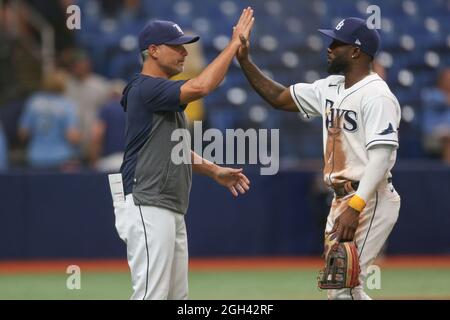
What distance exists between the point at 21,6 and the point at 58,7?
0.54 m

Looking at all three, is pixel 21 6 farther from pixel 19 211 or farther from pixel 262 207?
pixel 262 207

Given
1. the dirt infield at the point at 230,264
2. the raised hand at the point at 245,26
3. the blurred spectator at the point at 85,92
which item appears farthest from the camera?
the blurred spectator at the point at 85,92

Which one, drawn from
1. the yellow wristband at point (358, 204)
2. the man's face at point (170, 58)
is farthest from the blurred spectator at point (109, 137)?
the yellow wristband at point (358, 204)

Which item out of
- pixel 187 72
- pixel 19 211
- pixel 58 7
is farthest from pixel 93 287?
pixel 58 7

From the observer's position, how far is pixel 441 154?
44.1 ft

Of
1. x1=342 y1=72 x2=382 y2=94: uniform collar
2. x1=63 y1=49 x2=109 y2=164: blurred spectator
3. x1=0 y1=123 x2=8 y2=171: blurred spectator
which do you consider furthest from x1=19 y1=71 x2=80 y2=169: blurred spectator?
x1=342 y1=72 x2=382 y2=94: uniform collar

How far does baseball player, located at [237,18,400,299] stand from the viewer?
6426mm

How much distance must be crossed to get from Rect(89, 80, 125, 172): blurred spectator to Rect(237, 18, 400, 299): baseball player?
19.1 ft

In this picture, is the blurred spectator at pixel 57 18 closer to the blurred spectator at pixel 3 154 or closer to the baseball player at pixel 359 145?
the blurred spectator at pixel 3 154

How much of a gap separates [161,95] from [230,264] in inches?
240

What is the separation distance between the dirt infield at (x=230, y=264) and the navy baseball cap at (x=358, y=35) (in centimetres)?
560

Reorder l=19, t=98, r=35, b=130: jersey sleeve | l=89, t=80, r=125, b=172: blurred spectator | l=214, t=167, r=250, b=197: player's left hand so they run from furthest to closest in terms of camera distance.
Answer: l=19, t=98, r=35, b=130: jersey sleeve
l=89, t=80, r=125, b=172: blurred spectator
l=214, t=167, r=250, b=197: player's left hand

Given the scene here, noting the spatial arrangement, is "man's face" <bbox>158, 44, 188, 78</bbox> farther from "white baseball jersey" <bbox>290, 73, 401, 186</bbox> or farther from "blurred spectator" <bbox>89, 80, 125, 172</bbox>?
"blurred spectator" <bbox>89, 80, 125, 172</bbox>

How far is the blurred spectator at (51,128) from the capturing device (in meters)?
12.7
